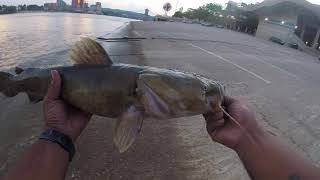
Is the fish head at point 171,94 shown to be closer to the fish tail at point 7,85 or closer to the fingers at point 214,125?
the fingers at point 214,125

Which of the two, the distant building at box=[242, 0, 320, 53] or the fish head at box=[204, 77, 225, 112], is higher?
the fish head at box=[204, 77, 225, 112]

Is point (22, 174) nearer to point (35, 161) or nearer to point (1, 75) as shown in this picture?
→ point (35, 161)

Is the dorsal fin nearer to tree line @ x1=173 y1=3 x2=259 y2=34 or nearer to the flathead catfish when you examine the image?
the flathead catfish

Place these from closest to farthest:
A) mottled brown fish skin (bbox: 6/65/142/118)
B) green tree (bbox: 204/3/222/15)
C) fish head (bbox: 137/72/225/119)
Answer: fish head (bbox: 137/72/225/119) → mottled brown fish skin (bbox: 6/65/142/118) → green tree (bbox: 204/3/222/15)

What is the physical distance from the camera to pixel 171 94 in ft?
7.16

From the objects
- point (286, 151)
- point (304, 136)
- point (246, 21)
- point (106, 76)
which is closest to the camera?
point (106, 76)

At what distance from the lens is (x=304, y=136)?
24.9ft

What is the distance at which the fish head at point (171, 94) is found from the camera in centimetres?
218

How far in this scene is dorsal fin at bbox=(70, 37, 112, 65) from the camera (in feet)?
8.25

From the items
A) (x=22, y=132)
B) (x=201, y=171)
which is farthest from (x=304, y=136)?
(x=22, y=132)

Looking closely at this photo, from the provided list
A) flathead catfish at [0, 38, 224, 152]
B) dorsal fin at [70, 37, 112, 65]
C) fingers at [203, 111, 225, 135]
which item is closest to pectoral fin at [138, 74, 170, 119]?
flathead catfish at [0, 38, 224, 152]

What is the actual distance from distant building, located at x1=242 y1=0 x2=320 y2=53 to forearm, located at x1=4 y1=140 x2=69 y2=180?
48.4 metres

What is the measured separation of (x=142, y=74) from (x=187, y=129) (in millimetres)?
4575

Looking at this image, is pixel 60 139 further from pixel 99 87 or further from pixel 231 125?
pixel 231 125
